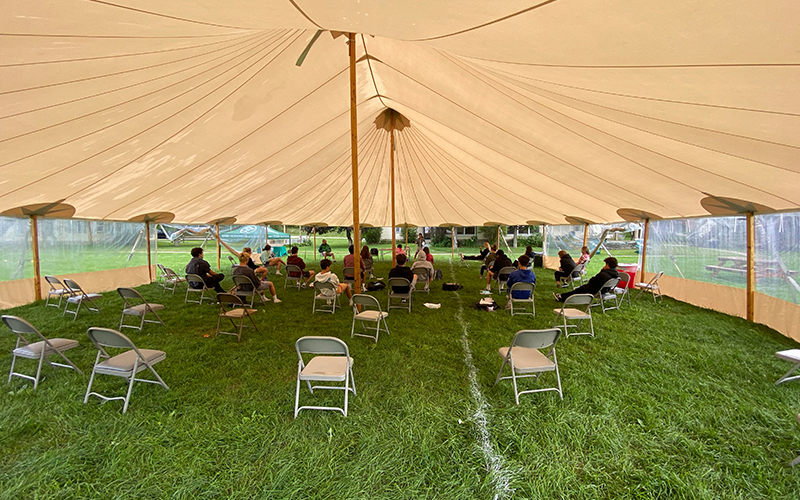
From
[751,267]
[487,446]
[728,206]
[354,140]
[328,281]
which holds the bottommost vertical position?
[487,446]

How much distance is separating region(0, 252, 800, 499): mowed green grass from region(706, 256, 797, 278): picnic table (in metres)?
1.63

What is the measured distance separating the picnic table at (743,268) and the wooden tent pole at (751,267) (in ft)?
0.31

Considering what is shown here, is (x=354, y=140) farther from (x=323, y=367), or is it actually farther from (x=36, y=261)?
(x=36, y=261)

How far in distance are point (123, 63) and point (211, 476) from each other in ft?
11.7

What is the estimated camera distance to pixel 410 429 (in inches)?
97.9

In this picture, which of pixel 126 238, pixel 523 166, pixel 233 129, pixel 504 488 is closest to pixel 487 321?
pixel 523 166

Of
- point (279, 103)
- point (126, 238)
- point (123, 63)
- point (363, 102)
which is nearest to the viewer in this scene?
point (123, 63)

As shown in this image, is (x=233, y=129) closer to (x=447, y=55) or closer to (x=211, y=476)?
(x=447, y=55)

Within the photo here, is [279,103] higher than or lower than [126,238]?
higher

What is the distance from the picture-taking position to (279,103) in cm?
466

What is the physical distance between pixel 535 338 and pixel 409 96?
463 centimetres

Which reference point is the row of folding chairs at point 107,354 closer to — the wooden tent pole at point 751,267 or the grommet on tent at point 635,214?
the wooden tent pole at point 751,267

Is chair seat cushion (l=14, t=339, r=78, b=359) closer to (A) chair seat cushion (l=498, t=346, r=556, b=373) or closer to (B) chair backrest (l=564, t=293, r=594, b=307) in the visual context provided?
(A) chair seat cushion (l=498, t=346, r=556, b=373)

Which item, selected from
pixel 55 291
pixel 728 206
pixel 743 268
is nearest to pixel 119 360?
pixel 55 291
